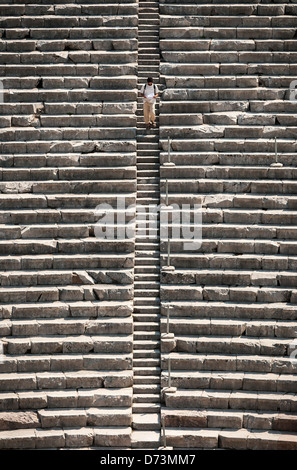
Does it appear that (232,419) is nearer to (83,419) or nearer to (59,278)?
(83,419)

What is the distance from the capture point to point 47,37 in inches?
890

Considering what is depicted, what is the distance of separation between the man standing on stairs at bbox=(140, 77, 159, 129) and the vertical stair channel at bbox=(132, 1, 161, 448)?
0.23 m

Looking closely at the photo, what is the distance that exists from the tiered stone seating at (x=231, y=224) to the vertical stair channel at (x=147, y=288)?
0.75 feet

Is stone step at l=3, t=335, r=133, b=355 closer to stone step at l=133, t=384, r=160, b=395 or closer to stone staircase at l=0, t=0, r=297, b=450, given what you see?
stone staircase at l=0, t=0, r=297, b=450

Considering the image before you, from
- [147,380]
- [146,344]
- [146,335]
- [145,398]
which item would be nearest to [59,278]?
[146,335]

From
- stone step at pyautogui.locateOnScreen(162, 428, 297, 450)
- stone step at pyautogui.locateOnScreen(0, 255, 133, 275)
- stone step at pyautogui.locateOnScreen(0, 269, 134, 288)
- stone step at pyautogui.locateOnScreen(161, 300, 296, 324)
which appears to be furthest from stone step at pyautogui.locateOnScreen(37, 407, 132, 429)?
stone step at pyautogui.locateOnScreen(0, 255, 133, 275)

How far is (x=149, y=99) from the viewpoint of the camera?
20750 mm

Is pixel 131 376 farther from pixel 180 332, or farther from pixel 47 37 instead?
pixel 47 37

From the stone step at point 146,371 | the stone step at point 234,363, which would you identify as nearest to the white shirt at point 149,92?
the stone step at point 234,363

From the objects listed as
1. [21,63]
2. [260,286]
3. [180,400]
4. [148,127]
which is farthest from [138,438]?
[21,63]

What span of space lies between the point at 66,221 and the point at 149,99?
311 cm

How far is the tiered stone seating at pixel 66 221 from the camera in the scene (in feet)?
57.0

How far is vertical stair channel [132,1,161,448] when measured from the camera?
56.7 ft

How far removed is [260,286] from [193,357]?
1863mm
